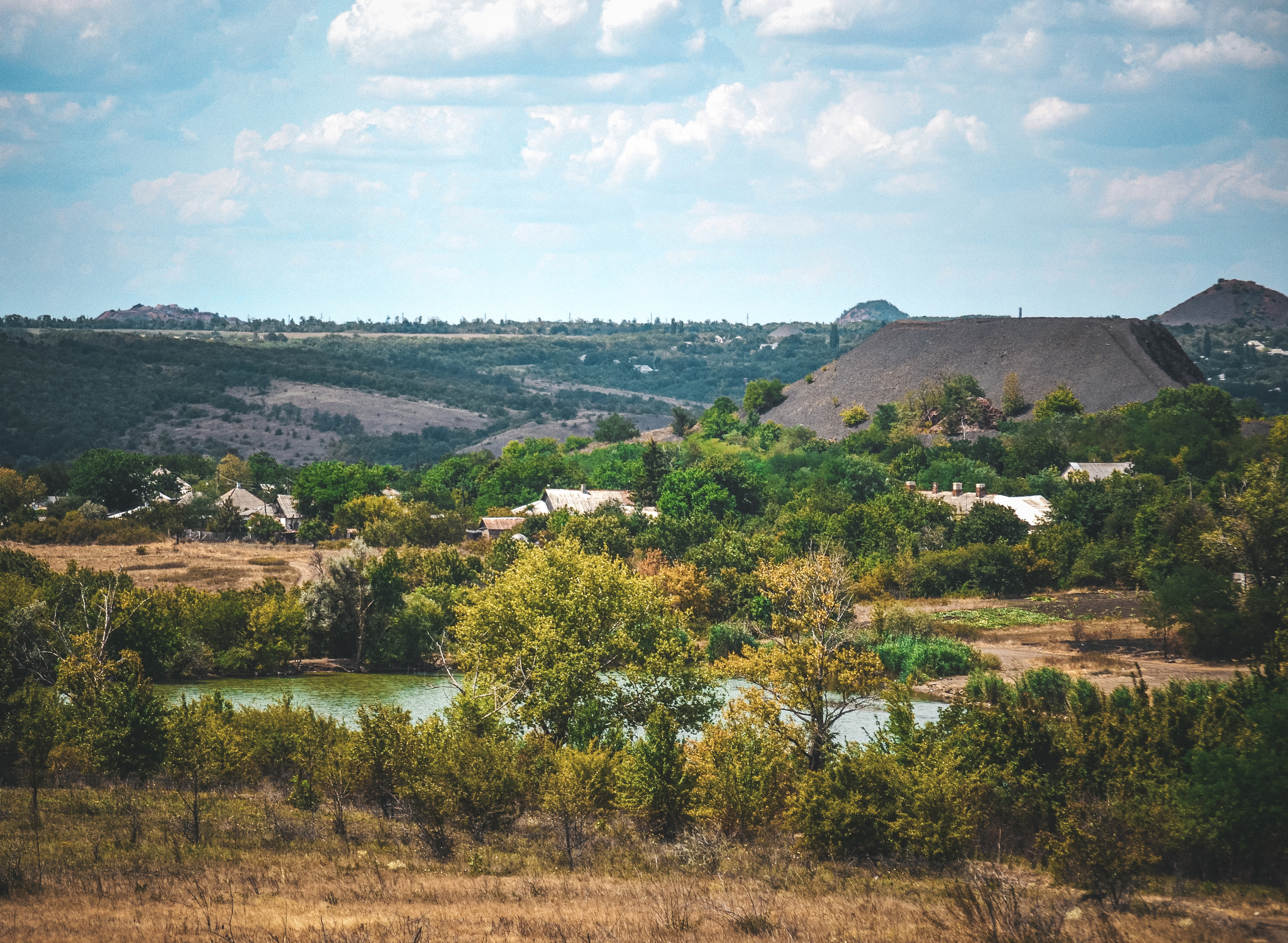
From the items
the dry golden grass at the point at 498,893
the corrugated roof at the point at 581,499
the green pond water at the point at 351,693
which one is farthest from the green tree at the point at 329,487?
the dry golden grass at the point at 498,893

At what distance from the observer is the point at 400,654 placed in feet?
182

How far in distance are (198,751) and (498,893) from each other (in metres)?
8.90

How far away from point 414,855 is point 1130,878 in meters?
13.9

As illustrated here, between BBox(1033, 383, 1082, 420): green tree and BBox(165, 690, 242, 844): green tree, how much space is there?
93913 mm

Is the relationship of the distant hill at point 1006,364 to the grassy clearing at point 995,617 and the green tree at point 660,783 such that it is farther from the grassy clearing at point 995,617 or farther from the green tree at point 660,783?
the green tree at point 660,783

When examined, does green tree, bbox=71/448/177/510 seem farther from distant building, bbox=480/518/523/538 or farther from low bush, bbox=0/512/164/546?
distant building, bbox=480/518/523/538

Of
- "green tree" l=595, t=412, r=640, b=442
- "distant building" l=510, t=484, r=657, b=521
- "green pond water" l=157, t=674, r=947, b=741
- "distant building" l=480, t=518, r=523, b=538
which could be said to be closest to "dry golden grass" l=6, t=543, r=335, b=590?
"green pond water" l=157, t=674, r=947, b=741

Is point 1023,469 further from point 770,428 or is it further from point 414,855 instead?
point 414,855

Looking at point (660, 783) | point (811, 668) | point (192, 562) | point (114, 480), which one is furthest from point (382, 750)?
point (114, 480)

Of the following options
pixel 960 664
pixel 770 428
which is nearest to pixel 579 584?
pixel 960 664


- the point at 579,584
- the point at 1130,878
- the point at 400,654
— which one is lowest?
the point at 400,654

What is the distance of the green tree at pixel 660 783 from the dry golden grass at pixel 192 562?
36.7 meters

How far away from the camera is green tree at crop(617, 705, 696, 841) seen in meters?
26.2

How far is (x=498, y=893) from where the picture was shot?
20.4 m
